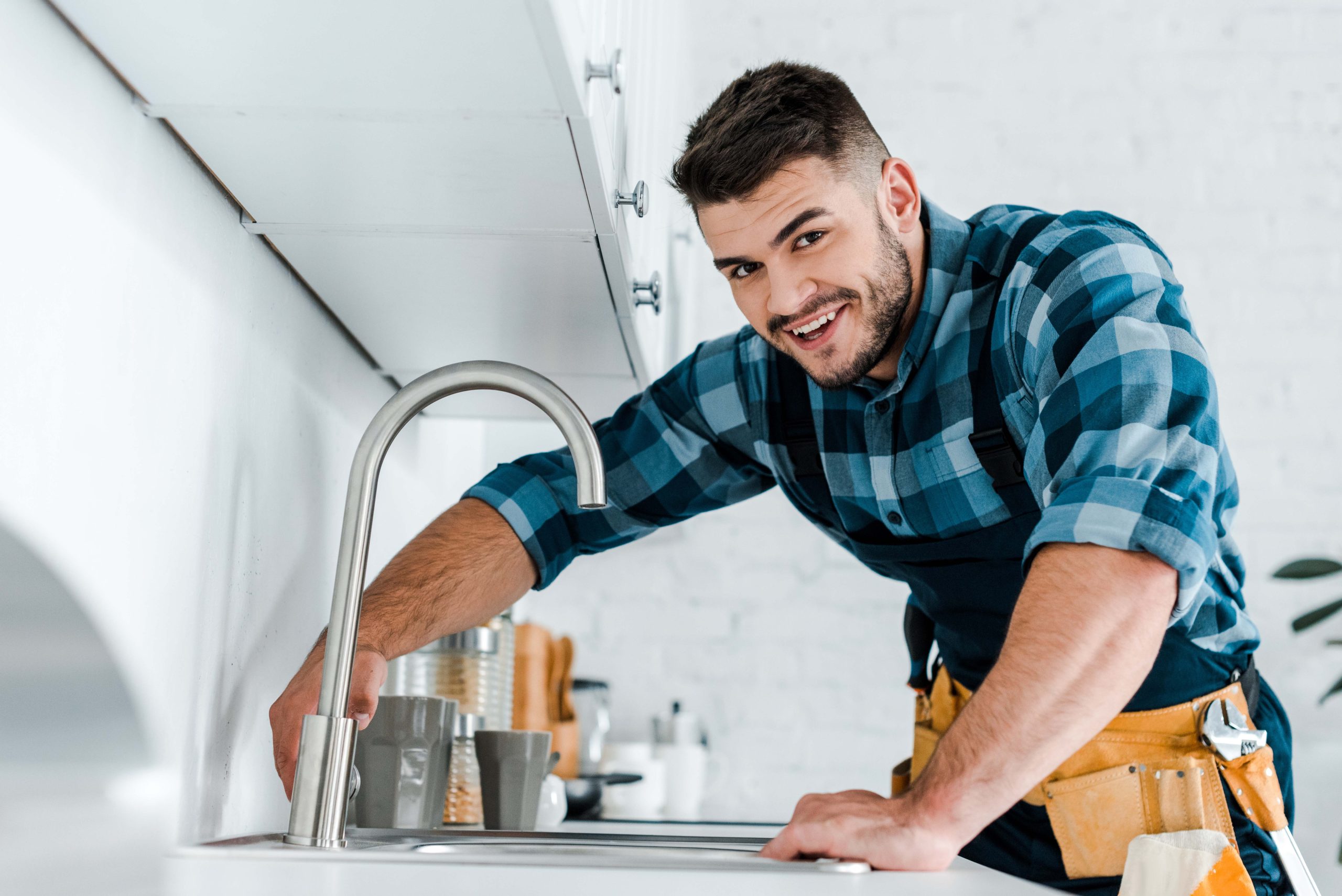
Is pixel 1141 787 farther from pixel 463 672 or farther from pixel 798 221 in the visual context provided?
pixel 463 672

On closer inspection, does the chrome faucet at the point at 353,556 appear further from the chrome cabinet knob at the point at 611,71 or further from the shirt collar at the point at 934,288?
the shirt collar at the point at 934,288

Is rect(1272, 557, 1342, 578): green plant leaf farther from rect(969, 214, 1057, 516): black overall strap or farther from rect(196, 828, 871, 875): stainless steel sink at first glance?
rect(196, 828, 871, 875): stainless steel sink

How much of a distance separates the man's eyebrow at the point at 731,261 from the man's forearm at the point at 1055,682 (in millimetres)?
503

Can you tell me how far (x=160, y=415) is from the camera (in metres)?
0.81

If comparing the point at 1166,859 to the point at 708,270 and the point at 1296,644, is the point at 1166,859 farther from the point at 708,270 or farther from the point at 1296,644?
the point at 708,270

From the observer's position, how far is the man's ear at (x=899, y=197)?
121 cm

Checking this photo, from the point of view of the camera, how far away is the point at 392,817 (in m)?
1.06

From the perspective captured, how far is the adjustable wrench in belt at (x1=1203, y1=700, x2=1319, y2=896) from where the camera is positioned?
108cm


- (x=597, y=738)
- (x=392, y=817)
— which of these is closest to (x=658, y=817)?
(x=597, y=738)

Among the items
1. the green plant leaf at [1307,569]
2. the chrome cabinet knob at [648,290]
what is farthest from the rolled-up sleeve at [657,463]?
the green plant leaf at [1307,569]

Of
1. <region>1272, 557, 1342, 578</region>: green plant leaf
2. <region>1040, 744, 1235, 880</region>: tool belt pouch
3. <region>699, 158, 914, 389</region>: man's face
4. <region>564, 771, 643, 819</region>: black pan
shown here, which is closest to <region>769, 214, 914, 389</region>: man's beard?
<region>699, 158, 914, 389</region>: man's face

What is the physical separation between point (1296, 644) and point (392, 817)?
6.06ft

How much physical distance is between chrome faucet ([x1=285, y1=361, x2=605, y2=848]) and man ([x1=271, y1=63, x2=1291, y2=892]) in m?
0.15

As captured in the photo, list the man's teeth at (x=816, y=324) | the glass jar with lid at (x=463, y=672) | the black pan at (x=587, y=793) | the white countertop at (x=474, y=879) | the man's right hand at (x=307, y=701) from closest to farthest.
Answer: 1. the white countertop at (x=474, y=879)
2. the man's right hand at (x=307, y=701)
3. the man's teeth at (x=816, y=324)
4. the glass jar with lid at (x=463, y=672)
5. the black pan at (x=587, y=793)
